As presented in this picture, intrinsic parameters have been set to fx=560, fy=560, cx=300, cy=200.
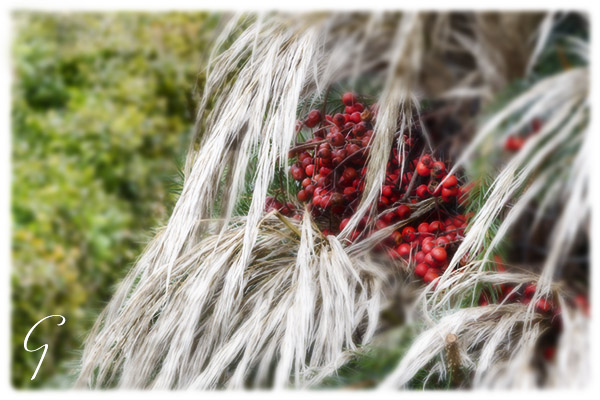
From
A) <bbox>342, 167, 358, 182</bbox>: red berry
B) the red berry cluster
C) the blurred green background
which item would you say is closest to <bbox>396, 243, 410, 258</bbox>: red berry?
the red berry cluster

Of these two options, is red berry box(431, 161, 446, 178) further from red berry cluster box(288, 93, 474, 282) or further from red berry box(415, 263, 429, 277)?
red berry box(415, 263, 429, 277)

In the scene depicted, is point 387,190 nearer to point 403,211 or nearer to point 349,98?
point 403,211

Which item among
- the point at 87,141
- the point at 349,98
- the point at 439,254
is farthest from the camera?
the point at 87,141

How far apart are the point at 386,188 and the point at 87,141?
1.46 meters

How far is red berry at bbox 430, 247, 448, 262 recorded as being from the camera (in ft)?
1.97

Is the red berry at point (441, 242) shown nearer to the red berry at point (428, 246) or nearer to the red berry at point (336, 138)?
the red berry at point (428, 246)

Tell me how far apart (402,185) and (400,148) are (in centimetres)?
5

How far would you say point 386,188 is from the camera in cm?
67

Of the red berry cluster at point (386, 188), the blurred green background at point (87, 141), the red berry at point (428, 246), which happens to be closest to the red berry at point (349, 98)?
the red berry cluster at point (386, 188)

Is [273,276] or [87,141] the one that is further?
[87,141]

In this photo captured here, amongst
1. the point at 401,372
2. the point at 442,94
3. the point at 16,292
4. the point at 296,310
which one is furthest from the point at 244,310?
the point at 16,292

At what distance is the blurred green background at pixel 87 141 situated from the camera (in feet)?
5.29

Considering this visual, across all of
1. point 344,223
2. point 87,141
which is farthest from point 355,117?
point 87,141

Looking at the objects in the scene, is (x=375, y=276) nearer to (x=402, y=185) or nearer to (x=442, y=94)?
(x=402, y=185)
